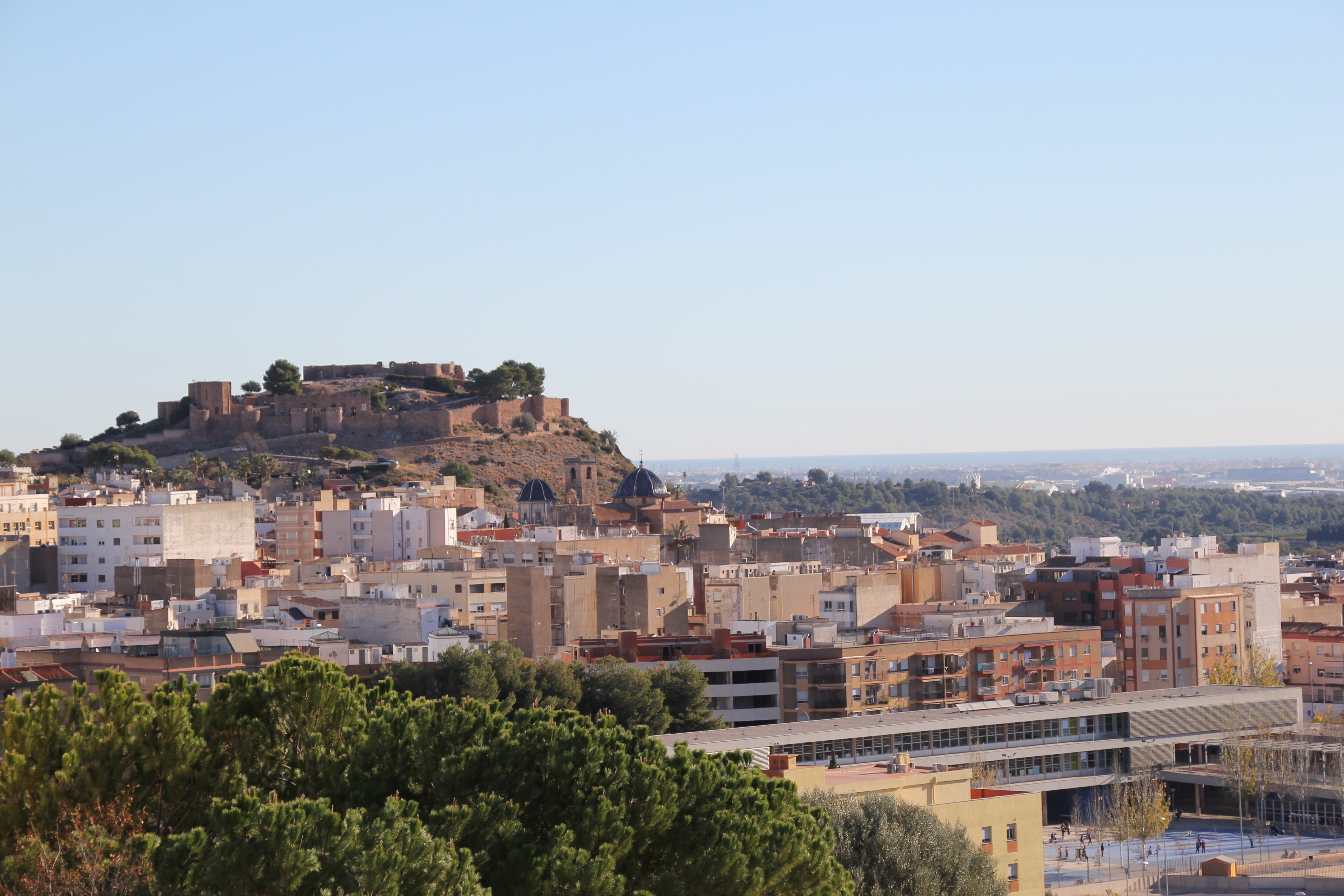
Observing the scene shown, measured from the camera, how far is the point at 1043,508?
186 m

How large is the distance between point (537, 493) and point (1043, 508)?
107 metres

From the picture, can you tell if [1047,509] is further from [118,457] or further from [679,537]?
[679,537]

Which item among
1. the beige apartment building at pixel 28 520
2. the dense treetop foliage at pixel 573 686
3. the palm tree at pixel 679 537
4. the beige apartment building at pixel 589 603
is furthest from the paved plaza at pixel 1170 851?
the beige apartment building at pixel 28 520

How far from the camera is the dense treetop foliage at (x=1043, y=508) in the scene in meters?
164

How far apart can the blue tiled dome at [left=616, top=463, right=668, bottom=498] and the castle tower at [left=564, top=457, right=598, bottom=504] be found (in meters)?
6.92

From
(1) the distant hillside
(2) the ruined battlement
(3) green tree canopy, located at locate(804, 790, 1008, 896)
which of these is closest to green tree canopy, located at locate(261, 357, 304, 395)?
(2) the ruined battlement

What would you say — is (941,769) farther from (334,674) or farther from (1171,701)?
(1171,701)

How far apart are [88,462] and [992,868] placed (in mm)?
78727

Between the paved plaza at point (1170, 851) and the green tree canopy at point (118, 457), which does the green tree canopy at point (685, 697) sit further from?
the green tree canopy at point (118, 457)

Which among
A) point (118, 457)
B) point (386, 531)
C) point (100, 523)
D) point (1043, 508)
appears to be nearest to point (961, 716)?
point (100, 523)

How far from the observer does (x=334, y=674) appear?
18516 mm

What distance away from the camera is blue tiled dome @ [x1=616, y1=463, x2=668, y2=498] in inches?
3342

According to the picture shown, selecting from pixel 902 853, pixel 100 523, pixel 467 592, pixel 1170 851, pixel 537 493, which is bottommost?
pixel 1170 851

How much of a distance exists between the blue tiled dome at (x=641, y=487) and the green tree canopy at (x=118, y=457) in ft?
75.0
